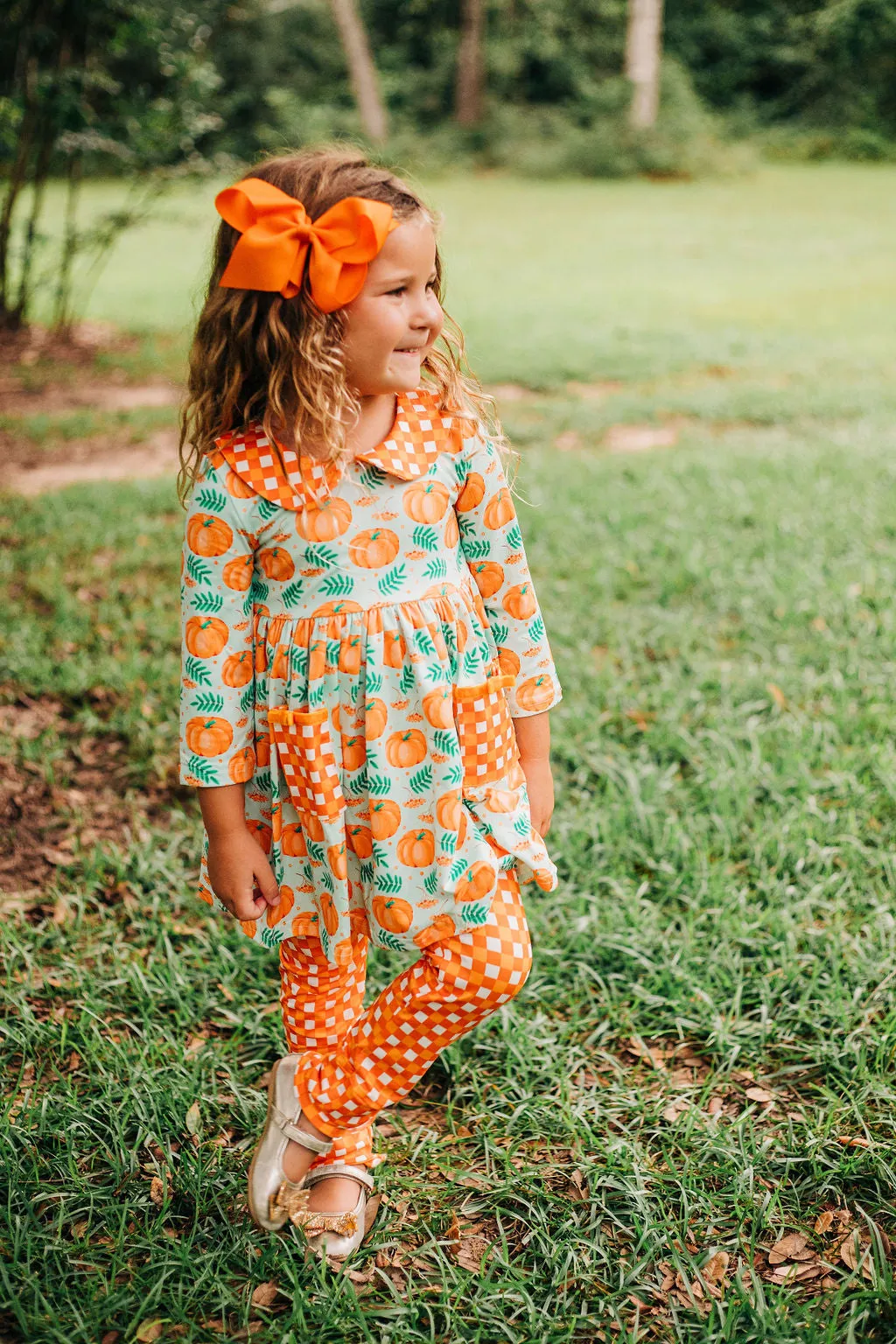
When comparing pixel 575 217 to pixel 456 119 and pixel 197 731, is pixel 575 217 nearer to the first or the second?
pixel 456 119

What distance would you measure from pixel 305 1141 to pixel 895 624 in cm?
269

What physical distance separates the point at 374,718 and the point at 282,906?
35 cm

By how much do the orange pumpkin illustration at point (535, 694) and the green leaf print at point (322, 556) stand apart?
0.39m

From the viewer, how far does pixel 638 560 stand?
4.30m

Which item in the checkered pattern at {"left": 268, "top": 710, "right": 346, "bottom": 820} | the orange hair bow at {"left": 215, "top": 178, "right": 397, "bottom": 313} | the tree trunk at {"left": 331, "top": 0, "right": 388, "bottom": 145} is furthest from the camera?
the tree trunk at {"left": 331, "top": 0, "right": 388, "bottom": 145}

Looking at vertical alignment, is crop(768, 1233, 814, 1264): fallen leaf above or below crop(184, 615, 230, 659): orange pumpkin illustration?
below

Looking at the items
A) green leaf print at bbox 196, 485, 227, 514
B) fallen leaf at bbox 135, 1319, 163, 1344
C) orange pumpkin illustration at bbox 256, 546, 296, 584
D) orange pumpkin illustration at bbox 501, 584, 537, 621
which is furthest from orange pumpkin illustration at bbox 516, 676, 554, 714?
fallen leaf at bbox 135, 1319, 163, 1344

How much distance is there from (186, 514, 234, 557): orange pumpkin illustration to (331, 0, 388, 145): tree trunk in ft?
70.6

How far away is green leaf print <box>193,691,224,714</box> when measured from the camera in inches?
63.9

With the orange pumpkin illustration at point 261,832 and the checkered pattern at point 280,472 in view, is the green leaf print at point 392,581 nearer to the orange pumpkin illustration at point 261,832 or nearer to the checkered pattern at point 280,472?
the checkered pattern at point 280,472

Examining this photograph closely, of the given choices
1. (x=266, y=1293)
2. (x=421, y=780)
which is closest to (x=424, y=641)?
(x=421, y=780)

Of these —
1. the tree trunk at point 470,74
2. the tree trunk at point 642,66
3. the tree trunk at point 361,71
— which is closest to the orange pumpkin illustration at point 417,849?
the tree trunk at point 642,66

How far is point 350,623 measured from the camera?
1598 mm

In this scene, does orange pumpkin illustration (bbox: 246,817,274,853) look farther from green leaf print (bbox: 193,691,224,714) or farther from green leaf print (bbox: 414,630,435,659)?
green leaf print (bbox: 414,630,435,659)
